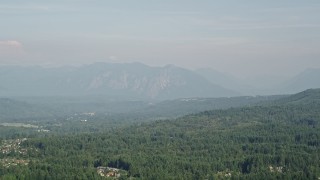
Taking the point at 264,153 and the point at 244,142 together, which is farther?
the point at 244,142

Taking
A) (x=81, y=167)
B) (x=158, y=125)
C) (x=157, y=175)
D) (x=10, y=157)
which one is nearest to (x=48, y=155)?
(x=10, y=157)

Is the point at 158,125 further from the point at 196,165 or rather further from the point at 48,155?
the point at 196,165

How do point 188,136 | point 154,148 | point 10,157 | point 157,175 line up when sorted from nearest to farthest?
point 157,175 → point 10,157 → point 154,148 → point 188,136

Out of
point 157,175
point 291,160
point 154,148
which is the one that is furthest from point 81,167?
point 291,160

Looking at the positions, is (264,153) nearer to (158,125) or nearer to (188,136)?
(188,136)

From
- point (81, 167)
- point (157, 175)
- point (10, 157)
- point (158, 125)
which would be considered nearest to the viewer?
point (157, 175)

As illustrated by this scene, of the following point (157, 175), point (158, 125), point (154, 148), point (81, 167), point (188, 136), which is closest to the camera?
point (157, 175)
